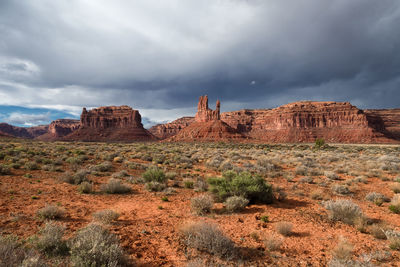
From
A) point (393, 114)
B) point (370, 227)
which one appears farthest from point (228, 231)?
point (393, 114)

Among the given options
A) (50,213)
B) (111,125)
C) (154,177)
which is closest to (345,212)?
(154,177)

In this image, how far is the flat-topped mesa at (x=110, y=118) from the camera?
143188 mm

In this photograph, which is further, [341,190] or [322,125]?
[322,125]

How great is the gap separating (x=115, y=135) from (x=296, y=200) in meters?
133

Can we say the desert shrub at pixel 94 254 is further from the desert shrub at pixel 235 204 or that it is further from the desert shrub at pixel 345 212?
the desert shrub at pixel 345 212

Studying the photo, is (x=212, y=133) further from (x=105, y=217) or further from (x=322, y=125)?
(x=105, y=217)

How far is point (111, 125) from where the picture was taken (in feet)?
473

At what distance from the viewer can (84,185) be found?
9062 millimetres

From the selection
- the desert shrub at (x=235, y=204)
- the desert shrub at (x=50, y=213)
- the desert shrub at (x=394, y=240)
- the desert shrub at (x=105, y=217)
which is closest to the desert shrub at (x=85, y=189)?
the desert shrub at (x=50, y=213)

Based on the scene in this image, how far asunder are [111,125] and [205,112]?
79.5 m

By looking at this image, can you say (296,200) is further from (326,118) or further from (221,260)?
(326,118)

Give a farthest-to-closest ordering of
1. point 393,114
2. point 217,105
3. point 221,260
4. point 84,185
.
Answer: point 393,114
point 217,105
point 84,185
point 221,260

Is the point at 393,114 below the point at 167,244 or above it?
above

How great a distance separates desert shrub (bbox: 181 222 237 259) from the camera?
4054 millimetres
